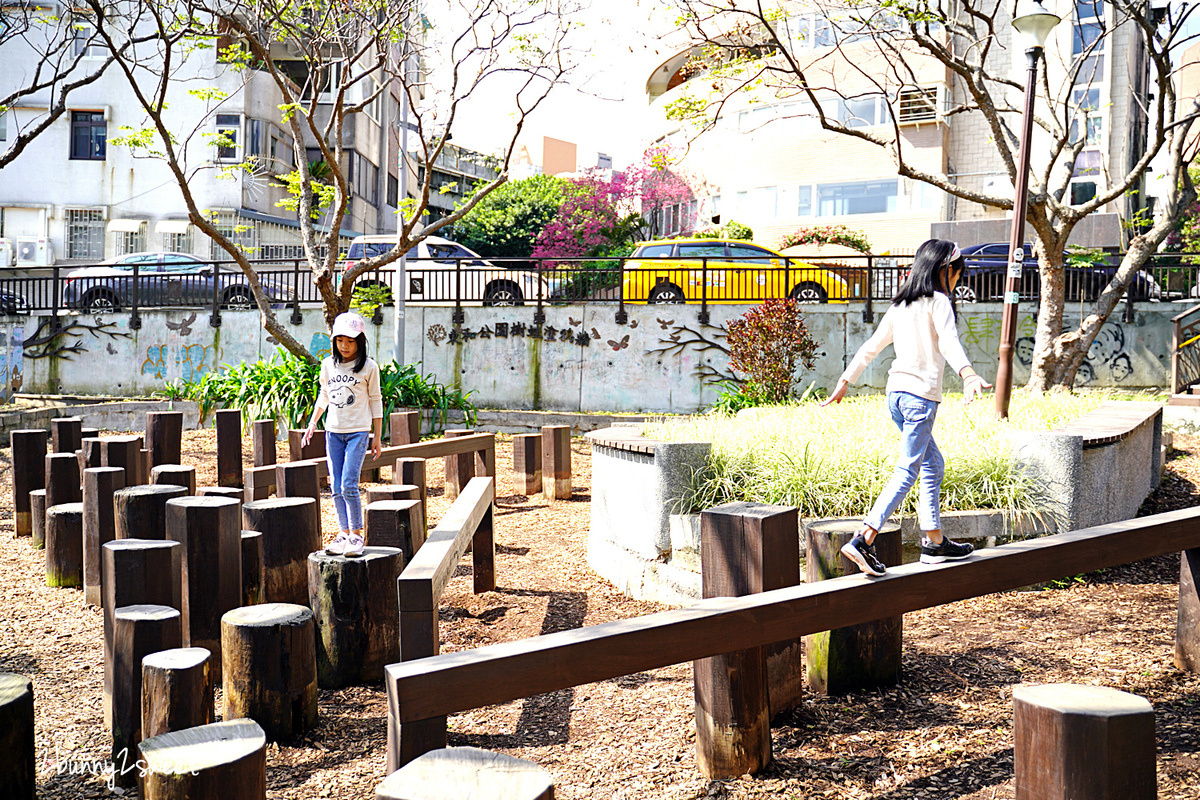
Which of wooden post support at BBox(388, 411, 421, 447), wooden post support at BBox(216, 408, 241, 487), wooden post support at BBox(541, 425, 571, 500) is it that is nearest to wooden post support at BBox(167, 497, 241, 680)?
wooden post support at BBox(216, 408, 241, 487)

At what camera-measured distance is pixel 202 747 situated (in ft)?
8.64

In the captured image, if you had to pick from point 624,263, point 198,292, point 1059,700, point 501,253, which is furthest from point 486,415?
point 501,253

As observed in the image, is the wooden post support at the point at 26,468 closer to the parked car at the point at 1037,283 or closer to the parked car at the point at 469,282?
the parked car at the point at 469,282

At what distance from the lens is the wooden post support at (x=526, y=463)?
967 centimetres

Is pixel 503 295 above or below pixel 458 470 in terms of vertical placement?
above

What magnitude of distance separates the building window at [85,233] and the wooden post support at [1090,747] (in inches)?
1287

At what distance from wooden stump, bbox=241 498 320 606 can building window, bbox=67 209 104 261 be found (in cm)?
2890

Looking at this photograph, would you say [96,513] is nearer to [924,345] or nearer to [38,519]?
[38,519]

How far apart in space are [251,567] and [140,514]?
2.60ft

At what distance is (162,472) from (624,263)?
12.5 metres

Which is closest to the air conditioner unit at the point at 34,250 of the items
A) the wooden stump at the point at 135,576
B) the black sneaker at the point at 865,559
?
the wooden stump at the point at 135,576

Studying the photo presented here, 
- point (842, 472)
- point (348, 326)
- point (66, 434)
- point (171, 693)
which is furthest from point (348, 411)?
point (66, 434)

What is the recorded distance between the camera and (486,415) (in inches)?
587

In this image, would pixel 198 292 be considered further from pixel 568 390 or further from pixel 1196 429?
pixel 1196 429
